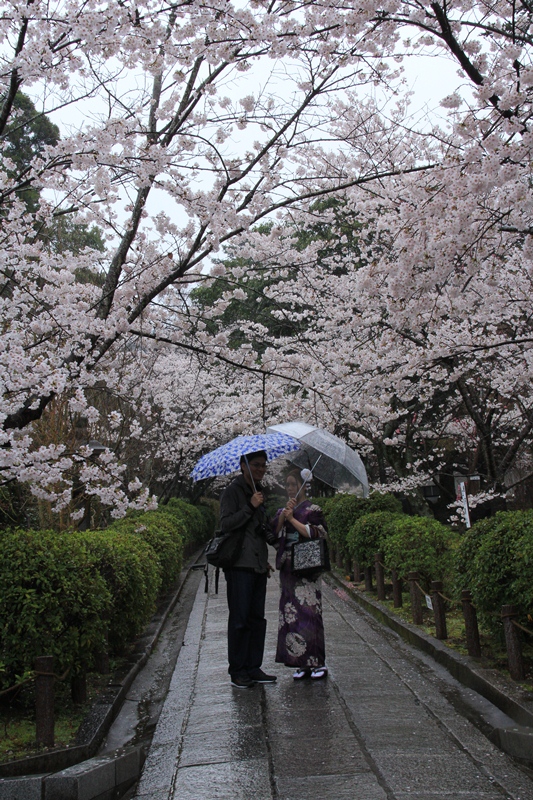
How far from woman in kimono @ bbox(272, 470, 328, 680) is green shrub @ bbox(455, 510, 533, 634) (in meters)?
1.37

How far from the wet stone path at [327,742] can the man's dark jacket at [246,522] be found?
106 centimetres

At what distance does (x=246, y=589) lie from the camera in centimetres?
616

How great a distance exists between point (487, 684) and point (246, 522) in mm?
2312

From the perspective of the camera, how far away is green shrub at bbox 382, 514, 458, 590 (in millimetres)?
9242

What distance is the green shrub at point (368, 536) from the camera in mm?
11898

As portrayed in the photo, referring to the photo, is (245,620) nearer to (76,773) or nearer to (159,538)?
(76,773)

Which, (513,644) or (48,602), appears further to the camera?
(513,644)

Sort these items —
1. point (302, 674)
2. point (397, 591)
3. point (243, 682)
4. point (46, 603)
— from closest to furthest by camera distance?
1. point (46, 603)
2. point (243, 682)
3. point (302, 674)
4. point (397, 591)

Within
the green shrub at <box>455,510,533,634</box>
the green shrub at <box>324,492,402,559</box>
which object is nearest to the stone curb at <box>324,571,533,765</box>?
the green shrub at <box>455,510,533,634</box>

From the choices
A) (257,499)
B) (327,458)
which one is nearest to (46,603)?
(257,499)

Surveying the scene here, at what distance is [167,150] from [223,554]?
376 cm

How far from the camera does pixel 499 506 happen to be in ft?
42.0

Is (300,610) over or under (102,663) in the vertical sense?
over

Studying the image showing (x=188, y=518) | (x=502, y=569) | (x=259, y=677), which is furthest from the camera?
(x=188, y=518)
